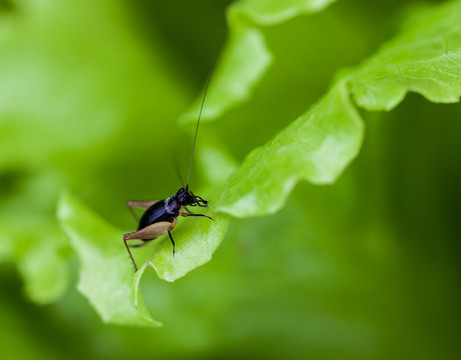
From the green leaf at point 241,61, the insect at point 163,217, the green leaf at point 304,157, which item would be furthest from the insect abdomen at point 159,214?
the green leaf at point 304,157

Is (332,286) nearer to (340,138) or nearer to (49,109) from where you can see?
(340,138)

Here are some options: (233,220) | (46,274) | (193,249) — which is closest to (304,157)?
(193,249)

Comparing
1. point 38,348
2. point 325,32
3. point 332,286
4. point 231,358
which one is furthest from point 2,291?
point 325,32

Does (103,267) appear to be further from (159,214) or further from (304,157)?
(304,157)

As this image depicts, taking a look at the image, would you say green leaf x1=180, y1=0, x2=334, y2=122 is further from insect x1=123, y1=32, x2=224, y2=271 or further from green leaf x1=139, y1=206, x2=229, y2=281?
green leaf x1=139, y1=206, x2=229, y2=281

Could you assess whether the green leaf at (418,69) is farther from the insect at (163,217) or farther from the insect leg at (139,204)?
the insect leg at (139,204)
